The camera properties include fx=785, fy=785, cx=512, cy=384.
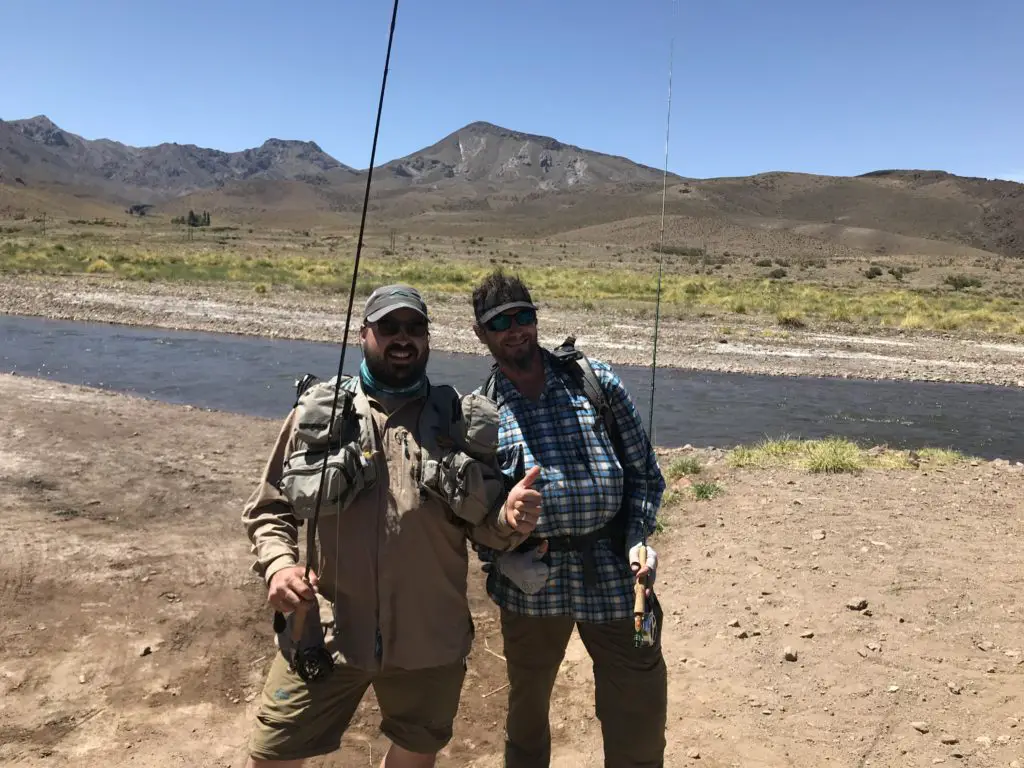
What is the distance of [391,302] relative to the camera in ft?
8.38

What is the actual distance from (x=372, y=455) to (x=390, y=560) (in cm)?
34

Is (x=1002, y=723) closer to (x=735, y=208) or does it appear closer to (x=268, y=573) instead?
(x=268, y=573)

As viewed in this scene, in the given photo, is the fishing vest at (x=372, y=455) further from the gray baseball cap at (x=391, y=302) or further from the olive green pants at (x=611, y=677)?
the olive green pants at (x=611, y=677)

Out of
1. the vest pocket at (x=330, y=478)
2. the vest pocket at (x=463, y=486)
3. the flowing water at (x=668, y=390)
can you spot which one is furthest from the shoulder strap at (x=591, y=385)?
the flowing water at (x=668, y=390)

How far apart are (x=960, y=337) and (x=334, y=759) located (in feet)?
80.5

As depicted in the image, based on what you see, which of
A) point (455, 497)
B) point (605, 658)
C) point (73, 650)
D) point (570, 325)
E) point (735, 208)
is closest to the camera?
point (455, 497)

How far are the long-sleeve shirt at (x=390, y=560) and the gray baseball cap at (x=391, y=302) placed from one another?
1.15 feet

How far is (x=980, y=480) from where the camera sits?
7.59 metres

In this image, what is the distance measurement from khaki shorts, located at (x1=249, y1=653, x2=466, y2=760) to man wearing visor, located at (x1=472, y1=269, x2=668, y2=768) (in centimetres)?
36

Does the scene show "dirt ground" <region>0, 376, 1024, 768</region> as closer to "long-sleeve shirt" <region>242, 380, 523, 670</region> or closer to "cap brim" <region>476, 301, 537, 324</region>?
"long-sleeve shirt" <region>242, 380, 523, 670</region>

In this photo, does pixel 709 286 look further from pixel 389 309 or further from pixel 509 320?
pixel 389 309

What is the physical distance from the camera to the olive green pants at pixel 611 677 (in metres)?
2.76

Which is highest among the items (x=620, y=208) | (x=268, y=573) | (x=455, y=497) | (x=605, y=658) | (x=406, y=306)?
(x=620, y=208)

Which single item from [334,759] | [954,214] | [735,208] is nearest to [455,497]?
[334,759]
